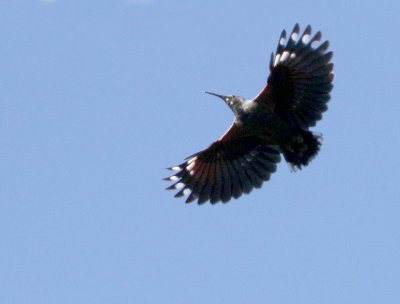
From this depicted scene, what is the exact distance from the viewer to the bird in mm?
11438

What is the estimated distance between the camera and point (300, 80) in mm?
11578

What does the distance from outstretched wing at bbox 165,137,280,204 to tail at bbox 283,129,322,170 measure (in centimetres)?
45

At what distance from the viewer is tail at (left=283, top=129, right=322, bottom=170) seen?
11.6 metres

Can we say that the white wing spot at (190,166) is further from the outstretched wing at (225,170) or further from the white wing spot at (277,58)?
the white wing spot at (277,58)

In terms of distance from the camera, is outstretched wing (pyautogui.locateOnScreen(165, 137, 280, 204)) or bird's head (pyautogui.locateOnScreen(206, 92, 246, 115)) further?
outstretched wing (pyautogui.locateOnScreen(165, 137, 280, 204))

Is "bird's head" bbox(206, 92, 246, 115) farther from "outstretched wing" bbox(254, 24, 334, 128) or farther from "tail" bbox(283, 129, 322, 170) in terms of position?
"tail" bbox(283, 129, 322, 170)

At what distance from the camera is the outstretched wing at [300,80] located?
11.4 meters

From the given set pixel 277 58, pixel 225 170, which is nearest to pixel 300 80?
pixel 277 58

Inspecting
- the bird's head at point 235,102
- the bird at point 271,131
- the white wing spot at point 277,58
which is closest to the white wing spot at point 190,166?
the bird at point 271,131

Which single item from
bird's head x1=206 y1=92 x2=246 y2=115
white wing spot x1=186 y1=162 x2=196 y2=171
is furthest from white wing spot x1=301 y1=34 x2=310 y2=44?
white wing spot x1=186 y1=162 x2=196 y2=171

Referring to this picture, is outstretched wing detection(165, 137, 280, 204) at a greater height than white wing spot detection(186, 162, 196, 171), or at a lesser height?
lesser

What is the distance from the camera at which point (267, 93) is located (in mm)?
11578

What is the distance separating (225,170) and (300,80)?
1.75 m

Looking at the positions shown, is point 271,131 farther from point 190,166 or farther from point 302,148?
point 190,166
